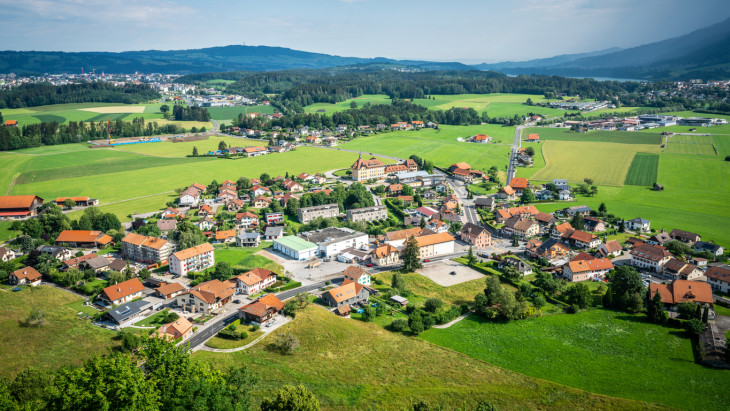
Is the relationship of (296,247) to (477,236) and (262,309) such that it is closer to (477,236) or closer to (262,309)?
(262,309)

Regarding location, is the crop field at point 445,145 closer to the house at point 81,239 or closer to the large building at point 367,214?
the large building at point 367,214

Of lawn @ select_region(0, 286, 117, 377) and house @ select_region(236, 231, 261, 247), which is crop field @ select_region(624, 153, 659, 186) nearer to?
house @ select_region(236, 231, 261, 247)

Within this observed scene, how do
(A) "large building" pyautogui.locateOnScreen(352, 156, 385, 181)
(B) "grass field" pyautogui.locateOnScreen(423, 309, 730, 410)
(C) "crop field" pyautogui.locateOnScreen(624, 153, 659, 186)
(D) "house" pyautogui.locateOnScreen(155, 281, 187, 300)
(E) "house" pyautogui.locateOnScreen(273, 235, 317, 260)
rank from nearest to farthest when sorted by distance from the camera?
1. (B) "grass field" pyautogui.locateOnScreen(423, 309, 730, 410)
2. (D) "house" pyautogui.locateOnScreen(155, 281, 187, 300)
3. (E) "house" pyautogui.locateOnScreen(273, 235, 317, 260)
4. (C) "crop field" pyautogui.locateOnScreen(624, 153, 659, 186)
5. (A) "large building" pyautogui.locateOnScreen(352, 156, 385, 181)

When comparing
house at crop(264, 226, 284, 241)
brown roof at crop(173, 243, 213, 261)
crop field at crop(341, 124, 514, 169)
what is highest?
crop field at crop(341, 124, 514, 169)

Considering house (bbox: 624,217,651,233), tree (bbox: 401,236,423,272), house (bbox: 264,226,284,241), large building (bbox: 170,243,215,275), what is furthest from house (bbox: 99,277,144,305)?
house (bbox: 624,217,651,233)

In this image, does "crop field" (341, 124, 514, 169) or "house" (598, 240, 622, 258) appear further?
"crop field" (341, 124, 514, 169)

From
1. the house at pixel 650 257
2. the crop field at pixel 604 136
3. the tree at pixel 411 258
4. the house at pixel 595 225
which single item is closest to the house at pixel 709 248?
the house at pixel 650 257
